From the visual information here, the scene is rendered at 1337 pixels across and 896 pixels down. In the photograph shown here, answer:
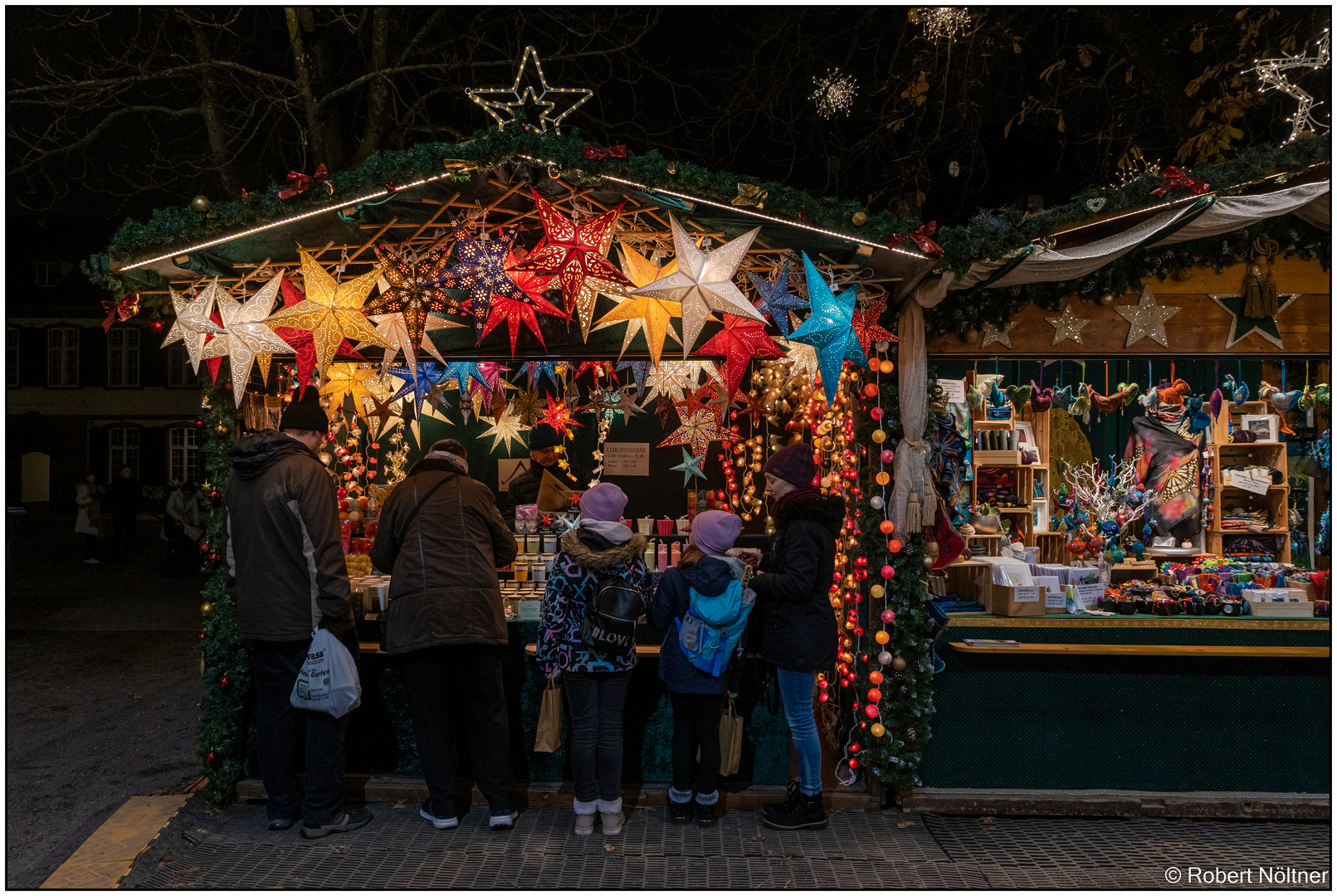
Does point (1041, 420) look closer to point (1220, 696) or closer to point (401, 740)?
point (1220, 696)

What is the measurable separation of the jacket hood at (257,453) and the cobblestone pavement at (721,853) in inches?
75.4

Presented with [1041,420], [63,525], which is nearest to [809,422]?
[1041,420]

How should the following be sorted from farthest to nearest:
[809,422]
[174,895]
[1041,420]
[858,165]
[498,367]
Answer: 1. [858,165]
2. [498,367]
3. [1041,420]
4. [809,422]
5. [174,895]

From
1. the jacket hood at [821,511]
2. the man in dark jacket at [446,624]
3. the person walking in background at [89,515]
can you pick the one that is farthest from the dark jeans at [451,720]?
the person walking in background at [89,515]

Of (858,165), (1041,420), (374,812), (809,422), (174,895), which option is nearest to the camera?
(174,895)

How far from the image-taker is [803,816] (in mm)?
4562

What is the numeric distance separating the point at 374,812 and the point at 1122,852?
394 centimetres

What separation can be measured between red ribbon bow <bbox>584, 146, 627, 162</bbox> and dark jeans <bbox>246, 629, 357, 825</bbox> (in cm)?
275

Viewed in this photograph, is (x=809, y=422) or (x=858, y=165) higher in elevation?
(x=858, y=165)

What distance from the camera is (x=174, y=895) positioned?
3828mm

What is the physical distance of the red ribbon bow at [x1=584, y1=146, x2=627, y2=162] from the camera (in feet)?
13.3

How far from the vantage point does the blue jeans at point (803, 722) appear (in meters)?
4.46

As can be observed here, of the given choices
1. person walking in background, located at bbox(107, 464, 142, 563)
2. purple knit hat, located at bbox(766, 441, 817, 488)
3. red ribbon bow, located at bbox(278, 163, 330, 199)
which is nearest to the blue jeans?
purple knit hat, located at bbox(766, 441, 817, 488)
